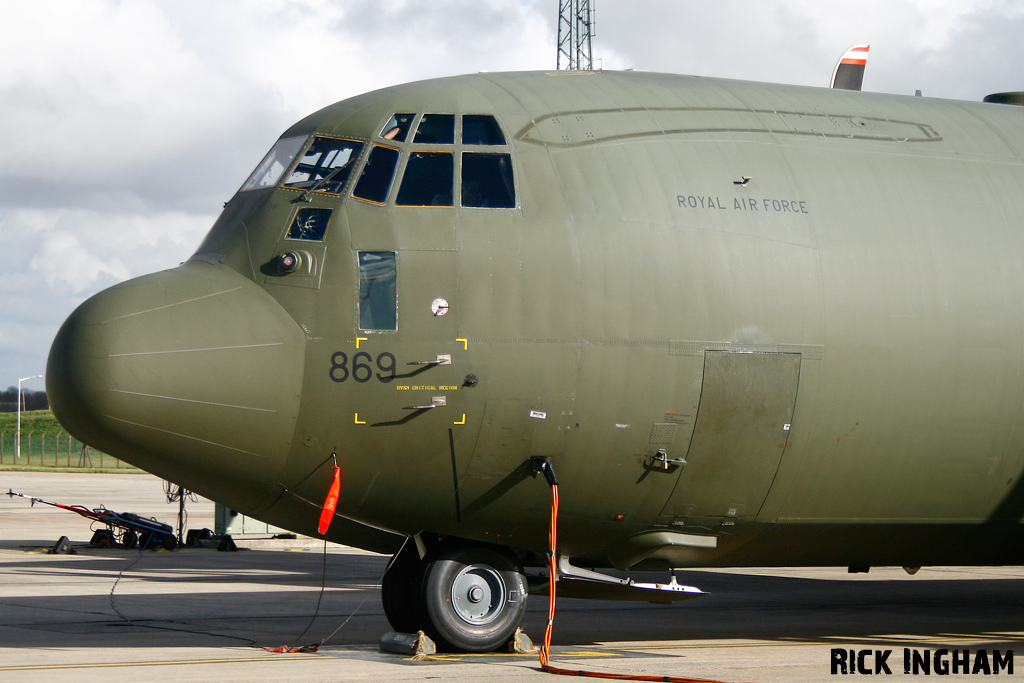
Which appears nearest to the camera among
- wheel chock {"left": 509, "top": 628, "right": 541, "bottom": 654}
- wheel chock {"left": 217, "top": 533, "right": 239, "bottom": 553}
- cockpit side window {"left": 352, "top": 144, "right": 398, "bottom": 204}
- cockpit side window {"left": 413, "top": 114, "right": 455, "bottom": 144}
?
cockpit side window {"left": 352, "top": 144, "right": 398, "bottom": 204}

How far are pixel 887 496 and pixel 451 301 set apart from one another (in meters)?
4.91

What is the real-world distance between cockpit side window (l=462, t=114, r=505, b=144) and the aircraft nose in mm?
2499

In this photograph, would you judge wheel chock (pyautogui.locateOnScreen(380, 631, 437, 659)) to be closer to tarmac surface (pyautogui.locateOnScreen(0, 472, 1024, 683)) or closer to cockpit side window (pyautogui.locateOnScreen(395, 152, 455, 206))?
tarmac surface (pyautogui.locateOnScreen(0, 472, 1024, 683))

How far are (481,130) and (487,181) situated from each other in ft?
1.82

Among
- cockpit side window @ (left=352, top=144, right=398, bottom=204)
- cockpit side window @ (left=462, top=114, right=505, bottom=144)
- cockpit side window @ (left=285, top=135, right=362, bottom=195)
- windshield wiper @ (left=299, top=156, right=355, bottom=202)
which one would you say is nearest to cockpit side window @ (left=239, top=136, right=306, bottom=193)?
cockpit side window @ (left=285, top=135, right=362, bottom=195)

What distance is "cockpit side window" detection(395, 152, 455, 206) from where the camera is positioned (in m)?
12.0

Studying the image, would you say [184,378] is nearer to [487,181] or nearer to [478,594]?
[487,181]

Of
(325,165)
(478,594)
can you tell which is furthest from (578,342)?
(325,165)

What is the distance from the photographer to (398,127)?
12336 millimetres

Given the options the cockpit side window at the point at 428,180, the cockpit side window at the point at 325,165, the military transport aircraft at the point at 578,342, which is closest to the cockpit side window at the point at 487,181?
the military transport aircraft at the point at 578,342

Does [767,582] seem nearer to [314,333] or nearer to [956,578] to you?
[956,578]

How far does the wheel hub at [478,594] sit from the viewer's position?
12.5 m

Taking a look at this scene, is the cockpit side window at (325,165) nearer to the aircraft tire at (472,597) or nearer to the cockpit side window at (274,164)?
the cockpit side window at (274,164)

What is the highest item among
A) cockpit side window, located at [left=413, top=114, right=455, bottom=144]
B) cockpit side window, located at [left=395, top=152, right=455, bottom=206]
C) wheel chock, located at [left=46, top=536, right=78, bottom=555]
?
cockpit side window, located at [left=413, top=114, right=455, bottom=144]
